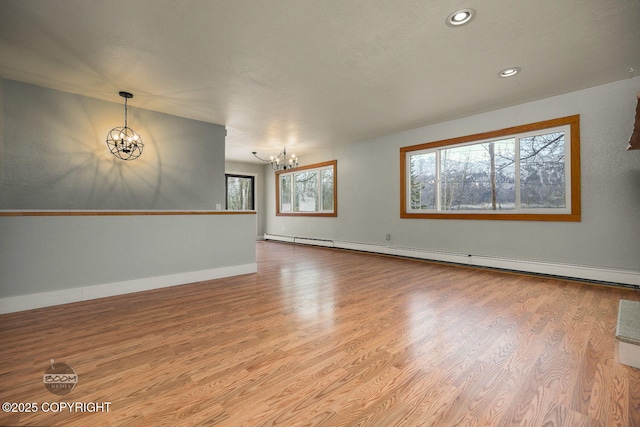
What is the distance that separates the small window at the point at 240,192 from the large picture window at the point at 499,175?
17.8 feet

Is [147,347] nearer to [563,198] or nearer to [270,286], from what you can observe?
[270,286]

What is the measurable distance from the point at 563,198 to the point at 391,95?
2.78 m

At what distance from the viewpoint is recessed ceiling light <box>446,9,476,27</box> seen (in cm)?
229

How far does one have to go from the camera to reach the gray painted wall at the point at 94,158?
355cm

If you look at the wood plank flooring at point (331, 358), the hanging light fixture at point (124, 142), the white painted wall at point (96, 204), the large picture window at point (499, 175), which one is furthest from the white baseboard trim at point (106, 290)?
the large picture window at point (499, 175)

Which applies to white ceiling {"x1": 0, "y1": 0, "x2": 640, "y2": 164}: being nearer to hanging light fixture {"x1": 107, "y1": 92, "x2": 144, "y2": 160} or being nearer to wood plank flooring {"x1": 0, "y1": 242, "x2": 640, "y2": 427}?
hanging light fixture {"x1": 107, "y1": 92, "x2": 144, "y2": 160}

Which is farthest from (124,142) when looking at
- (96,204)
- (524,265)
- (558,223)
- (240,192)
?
(558,223)

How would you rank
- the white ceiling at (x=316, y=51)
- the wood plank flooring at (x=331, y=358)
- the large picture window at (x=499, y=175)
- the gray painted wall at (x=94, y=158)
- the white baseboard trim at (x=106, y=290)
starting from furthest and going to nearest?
the large picture window at (x=499, y=175) → the gray painted wall at (x=94, y=158) → the white baseboard trim at (x=106, y=290) → the white ceiling at (x=316, y=51) → the wood plank flooring at (x=331, y=358)

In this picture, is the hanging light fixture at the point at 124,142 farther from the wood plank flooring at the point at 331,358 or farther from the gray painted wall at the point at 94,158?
the wood plank flooring at the point at 331,358

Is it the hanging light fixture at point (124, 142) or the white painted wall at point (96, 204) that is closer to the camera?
the white painted wall at point (96, 204)

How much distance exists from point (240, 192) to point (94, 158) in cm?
515

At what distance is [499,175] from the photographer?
4.46 meters

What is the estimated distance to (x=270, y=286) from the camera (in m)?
3.55

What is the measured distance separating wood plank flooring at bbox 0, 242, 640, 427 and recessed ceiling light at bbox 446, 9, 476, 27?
2560mm
